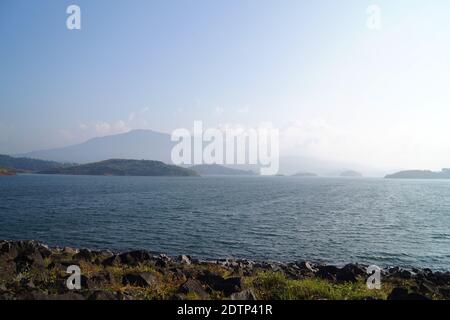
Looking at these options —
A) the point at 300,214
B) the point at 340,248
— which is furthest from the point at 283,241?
the point at 300,214

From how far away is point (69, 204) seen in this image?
255 ft

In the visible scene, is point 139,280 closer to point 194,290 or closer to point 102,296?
point 194,290

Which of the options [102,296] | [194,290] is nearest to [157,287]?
[194,290]

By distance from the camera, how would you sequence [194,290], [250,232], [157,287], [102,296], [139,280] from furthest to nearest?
1. [250,232]
2. [139,280]
3. [157,287]
4. [194,290]
5. [102,296]

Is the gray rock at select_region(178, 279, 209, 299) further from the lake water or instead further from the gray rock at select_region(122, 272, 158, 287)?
the lake water

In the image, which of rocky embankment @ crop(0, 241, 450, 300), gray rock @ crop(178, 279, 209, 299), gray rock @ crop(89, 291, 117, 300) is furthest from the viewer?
gray rock @ crop(178, 279, 209, 299)

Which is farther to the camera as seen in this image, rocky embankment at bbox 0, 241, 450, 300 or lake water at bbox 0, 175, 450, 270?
lake water at bbox 0, 175, 450, 270

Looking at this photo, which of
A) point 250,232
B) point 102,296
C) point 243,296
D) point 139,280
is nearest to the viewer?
point 102,296

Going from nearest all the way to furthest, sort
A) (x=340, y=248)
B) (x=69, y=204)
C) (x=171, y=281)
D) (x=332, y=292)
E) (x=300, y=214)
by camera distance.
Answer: (x=332, y=292), (x=171, y=281), (x=340, y=248), (x=300, y=214), (x=69, y=204)

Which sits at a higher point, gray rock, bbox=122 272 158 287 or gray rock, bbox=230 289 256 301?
gray rock, bbox=230 289 256 301

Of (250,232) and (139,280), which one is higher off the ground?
(139,280)

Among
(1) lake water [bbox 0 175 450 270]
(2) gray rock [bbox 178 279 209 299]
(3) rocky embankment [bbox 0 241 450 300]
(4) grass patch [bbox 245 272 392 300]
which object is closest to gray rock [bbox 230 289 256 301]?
(3) rocky embankment [bbox 0 241 450 300]
